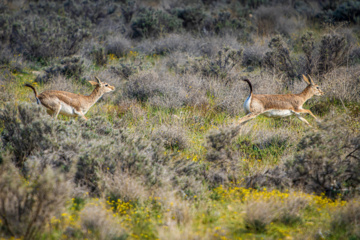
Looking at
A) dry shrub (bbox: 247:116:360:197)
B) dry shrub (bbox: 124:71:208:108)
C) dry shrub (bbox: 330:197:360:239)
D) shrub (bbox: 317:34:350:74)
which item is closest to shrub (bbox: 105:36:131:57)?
dry shrub (bbox: 124:71:208:108)

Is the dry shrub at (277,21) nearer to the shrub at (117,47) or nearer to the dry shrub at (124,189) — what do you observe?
the shrub at (117,47)

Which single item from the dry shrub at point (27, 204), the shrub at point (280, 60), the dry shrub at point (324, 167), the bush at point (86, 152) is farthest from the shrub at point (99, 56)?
the dry shrub at point (27, 204)

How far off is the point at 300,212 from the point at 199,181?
1.53m

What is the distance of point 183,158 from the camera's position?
6.02 m

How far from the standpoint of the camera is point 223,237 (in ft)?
13.1

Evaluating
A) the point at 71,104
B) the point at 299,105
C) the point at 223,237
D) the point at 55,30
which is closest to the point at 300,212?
the point at 223,237

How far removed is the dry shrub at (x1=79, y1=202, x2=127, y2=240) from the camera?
12.8 ft

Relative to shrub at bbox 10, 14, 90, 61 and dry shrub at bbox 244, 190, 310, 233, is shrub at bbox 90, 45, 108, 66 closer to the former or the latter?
shrub at bbox 10, 14, 90, 61

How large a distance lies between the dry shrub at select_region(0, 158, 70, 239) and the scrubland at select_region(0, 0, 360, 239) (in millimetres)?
13

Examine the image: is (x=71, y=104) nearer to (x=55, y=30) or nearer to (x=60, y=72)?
(x=60, y=72)

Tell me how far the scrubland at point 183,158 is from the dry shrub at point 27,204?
0.01 meters

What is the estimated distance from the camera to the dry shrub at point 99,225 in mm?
3916

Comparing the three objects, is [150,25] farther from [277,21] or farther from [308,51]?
[308,51]

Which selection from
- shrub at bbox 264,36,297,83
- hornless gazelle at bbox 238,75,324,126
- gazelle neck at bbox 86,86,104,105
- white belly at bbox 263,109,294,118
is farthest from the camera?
shrub at bbox 264,36,297,83
